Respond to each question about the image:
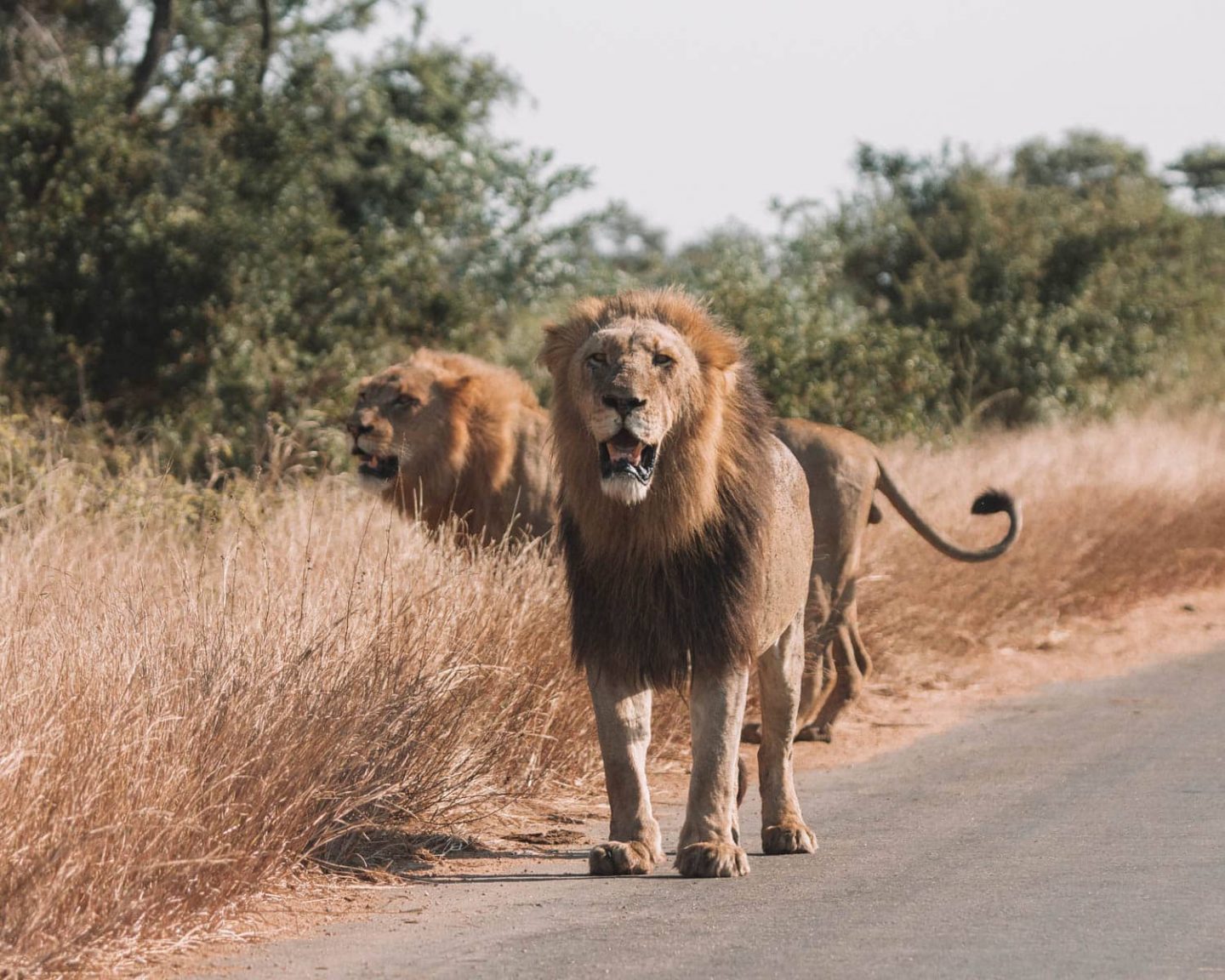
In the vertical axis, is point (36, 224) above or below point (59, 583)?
above

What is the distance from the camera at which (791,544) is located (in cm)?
726

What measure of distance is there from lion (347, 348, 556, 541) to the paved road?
2366mm

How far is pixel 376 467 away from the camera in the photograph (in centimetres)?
1015

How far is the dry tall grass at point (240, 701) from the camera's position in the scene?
5.23 m

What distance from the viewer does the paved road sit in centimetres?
523

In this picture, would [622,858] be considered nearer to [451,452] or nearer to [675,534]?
[675,534]

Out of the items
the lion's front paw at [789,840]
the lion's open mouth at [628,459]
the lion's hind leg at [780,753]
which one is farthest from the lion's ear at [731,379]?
the lion's front paw at [789,840]

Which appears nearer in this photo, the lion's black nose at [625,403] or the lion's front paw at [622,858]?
the lion's black nose at [625,403]

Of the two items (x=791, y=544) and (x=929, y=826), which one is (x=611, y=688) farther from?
(x=929, y=826)

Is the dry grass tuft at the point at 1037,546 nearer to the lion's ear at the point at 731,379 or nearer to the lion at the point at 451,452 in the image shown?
the lion at the point at 451,452

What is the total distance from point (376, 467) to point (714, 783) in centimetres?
424

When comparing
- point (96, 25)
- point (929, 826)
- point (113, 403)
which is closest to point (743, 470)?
point (929, 826)

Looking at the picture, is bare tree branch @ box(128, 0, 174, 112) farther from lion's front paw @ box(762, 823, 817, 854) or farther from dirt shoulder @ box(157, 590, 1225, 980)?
lion's front paw @ box(762, 823, 817, 854)

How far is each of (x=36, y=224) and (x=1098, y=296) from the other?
14.0 m
